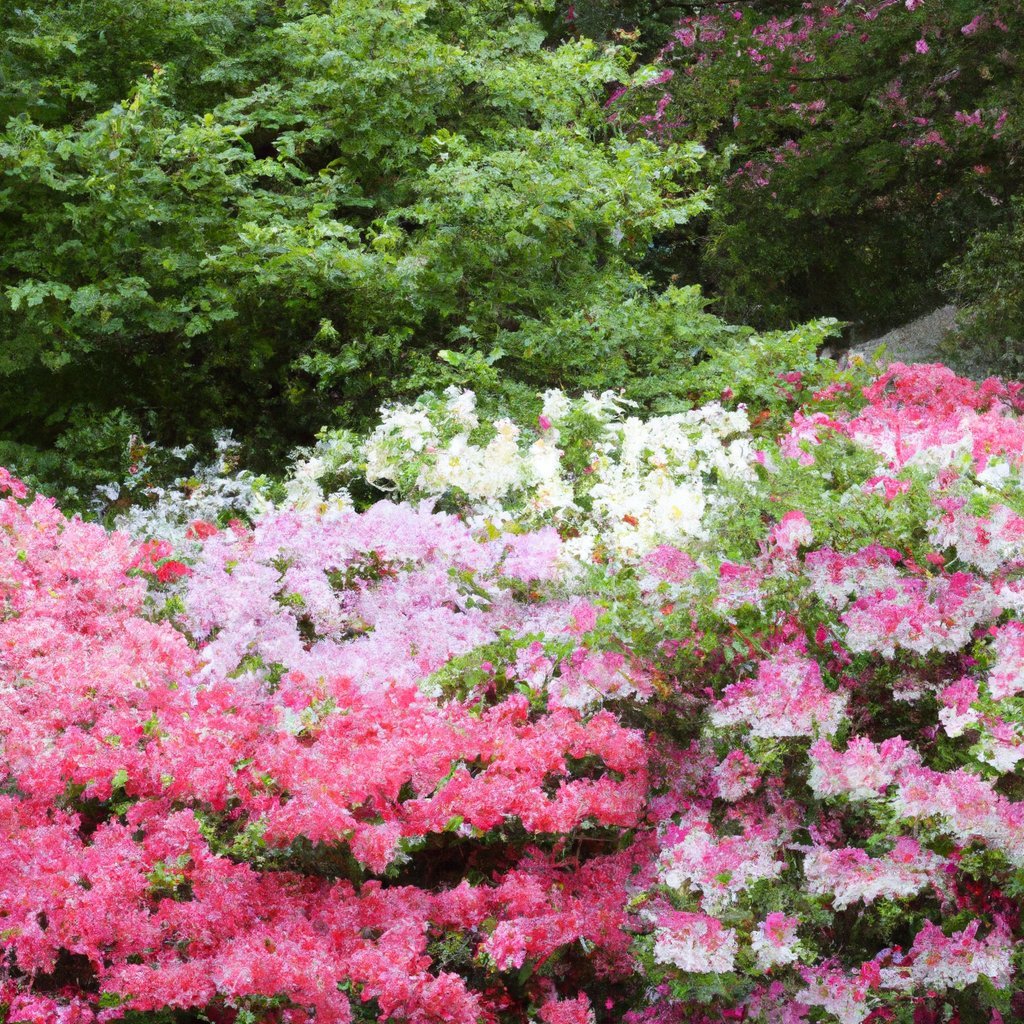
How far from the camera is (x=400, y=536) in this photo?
332 centimetres

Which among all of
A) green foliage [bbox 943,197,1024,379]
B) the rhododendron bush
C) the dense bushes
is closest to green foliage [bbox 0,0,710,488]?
the dense bushes

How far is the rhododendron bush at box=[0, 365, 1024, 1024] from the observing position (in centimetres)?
202

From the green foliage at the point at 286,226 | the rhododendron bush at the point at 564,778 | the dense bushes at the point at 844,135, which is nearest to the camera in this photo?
the rhododendron bush at the point at 564,778

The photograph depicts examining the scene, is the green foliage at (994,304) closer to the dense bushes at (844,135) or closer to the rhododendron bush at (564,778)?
the dense bushes at (844,135)

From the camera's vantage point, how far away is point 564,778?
2.60 metres

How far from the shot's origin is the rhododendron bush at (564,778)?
79.7 inches

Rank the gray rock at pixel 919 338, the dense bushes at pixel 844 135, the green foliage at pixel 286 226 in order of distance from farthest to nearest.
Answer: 1. the gray rock at pixel 919 338
2. the dense bushes at pixel 844 135
3. the green foliage at pixel 286 226

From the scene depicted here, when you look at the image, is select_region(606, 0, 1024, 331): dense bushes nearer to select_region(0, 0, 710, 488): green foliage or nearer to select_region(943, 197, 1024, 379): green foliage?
select_region(943, 197, 1024, 379): green foliage

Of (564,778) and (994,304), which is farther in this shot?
(994,304)

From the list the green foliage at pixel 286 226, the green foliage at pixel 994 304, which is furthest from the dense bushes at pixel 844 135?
the green foliage at pixel 286 226

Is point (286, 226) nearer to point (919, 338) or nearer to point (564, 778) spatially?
point (564, 778)

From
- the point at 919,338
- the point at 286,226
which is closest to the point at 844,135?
the point at 919,338

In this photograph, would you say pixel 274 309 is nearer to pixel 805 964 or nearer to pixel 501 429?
pixel 501 429

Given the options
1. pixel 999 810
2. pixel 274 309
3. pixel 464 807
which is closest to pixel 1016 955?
pixel 999 810
